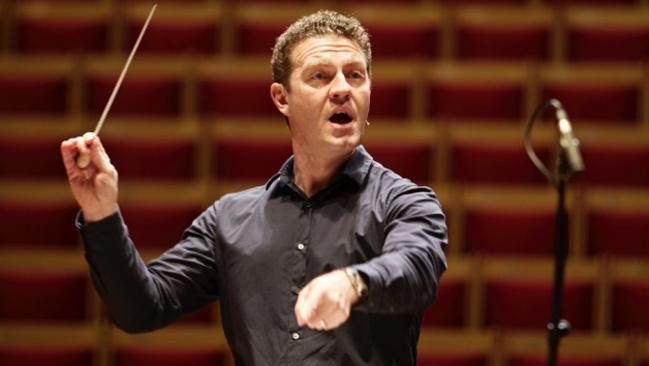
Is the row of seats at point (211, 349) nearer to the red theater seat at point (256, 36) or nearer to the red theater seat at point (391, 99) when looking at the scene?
the red theater seat at point (391, 99)

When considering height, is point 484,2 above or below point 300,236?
above

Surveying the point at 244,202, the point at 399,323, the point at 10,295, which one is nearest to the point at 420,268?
the point at 399,323

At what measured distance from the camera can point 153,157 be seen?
1.50 meters

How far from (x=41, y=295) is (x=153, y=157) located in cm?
27

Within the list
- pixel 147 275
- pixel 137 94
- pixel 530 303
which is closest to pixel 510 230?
pixel 530 303

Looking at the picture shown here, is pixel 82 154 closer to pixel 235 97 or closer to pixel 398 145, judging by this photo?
pixel 398 145

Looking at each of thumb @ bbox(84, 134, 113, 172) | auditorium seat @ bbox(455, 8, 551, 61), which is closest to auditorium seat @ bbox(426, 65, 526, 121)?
auditorium seat @ bbox(455, 8, 551, 61)

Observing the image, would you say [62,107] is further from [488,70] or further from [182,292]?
[182,292]

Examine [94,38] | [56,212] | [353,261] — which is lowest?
[56,212]

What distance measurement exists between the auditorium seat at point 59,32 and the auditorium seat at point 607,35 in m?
0.77

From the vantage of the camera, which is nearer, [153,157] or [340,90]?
[340,90]

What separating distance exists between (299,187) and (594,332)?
762mm

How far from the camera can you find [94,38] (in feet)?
5.59

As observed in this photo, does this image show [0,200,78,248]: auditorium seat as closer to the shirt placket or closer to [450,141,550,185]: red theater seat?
[450,141,550,185]: red theater seat
